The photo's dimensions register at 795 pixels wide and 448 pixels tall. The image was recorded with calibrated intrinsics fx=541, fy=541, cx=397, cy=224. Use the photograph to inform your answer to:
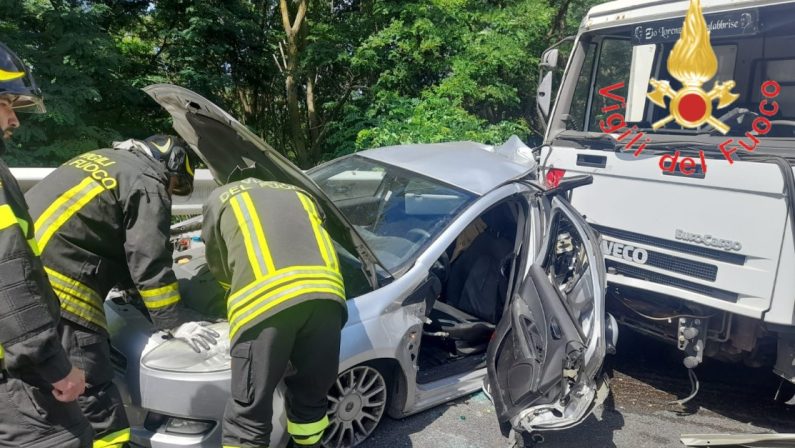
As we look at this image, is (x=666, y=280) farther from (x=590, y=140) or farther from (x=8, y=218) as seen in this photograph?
(x=8, y=218)

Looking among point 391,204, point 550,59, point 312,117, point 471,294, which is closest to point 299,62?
point 312,117

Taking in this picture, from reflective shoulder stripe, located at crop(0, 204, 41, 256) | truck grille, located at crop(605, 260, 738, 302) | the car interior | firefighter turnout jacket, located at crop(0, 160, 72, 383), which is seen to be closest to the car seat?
the car interior

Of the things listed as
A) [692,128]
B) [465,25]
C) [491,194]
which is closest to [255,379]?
[491,194]

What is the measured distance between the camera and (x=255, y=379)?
79.4 inches

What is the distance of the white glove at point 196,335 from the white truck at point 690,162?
2654mm

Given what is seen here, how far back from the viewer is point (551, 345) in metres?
2.71

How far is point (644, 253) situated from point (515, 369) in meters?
1.34

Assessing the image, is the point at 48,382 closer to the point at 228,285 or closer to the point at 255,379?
the point at 255,379

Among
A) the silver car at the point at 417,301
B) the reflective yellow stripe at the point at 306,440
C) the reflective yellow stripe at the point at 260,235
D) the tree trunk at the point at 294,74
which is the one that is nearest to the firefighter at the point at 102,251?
the silver car at the point at 417,301

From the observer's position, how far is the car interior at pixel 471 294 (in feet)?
11.0

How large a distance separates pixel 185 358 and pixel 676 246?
290cm

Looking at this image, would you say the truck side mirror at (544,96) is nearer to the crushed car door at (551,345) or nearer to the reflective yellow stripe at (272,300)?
the crushed car door at (551,345)

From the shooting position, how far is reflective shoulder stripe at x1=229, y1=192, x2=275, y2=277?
2027 millimetres

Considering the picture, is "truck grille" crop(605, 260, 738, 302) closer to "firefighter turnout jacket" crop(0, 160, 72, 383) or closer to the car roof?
the car roof
